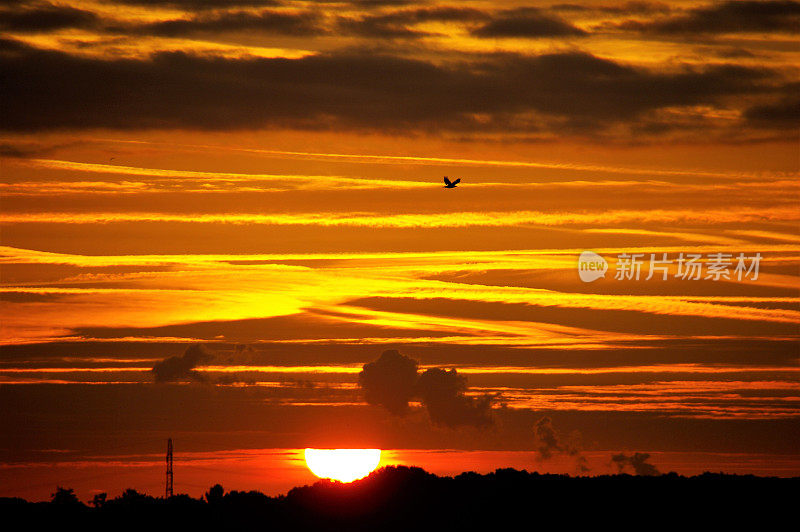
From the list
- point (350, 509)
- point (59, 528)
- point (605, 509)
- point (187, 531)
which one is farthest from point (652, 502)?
point (59, 528)

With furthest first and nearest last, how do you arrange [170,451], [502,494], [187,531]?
[502,494] < [187,531] < [170,451]

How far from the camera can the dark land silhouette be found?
7293 inches

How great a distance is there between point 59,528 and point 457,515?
48.5 m

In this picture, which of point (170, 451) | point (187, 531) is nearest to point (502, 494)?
point (187, 531)

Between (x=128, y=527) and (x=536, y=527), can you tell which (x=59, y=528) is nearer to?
(x=128, y=527)

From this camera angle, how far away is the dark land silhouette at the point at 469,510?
185 metres

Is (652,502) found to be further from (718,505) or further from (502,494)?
(502,494)

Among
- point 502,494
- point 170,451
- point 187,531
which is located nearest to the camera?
point 170,451

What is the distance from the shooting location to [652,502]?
620 feet

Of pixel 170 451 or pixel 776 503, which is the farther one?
pixel 776 503

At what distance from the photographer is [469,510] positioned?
631ft

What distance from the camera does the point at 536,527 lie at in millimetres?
186250

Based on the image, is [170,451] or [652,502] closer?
[170,451]

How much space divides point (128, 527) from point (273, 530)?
687 inches
